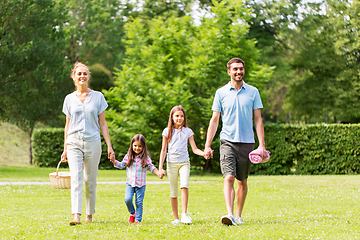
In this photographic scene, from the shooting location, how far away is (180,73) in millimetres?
18844

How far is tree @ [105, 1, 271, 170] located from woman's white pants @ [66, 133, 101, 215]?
11222 mm

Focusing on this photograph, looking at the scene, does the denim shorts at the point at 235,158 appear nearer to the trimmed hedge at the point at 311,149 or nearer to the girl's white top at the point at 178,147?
the girl's white top at the point at 178,147

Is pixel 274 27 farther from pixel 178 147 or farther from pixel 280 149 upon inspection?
pixel 178 147

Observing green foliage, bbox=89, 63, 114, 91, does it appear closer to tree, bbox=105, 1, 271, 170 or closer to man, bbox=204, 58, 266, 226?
tree, bbox=105, 1, 271, 170

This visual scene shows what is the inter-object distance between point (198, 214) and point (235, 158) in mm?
2007

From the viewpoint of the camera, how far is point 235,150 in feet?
19.1

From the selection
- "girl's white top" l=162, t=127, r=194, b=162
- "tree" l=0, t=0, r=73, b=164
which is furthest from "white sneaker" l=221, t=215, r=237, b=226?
"tree" l=0, t=0, r=73, b=164

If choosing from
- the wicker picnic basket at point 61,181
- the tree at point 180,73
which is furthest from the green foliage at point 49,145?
the wicker picnic basket at point 61,181

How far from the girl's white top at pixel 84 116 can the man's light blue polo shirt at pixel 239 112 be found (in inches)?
73.1

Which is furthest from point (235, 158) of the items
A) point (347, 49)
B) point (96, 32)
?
point (96, 32)

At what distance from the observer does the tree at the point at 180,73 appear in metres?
17.2

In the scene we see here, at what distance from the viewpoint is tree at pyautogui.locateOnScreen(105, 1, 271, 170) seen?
1717 centimetres

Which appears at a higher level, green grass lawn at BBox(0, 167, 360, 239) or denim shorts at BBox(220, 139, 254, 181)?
denim shorts at BBox(220, 139, 254, 181)

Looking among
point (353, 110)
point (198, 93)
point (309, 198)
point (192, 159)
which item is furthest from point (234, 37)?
point (353, 110)
